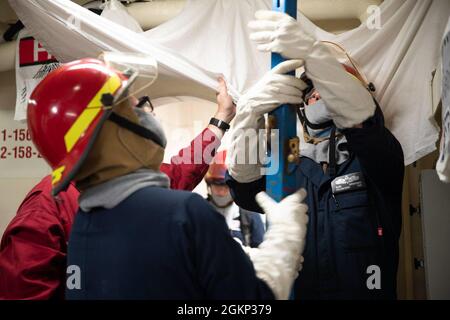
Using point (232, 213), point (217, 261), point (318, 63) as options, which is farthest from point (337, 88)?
point (232, 213)

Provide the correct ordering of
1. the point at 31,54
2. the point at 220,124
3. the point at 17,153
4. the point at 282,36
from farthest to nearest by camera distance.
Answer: the point at 17,153 < the point at 31,54 < the point at 220,124 < the point at 282,36

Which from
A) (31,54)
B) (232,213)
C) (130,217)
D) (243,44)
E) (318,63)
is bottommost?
(232,213)

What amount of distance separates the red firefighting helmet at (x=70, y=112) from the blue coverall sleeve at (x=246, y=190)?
0.72 m

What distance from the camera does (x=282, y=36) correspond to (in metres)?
1.41

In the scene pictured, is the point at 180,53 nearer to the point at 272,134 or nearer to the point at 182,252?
the point at 272,134

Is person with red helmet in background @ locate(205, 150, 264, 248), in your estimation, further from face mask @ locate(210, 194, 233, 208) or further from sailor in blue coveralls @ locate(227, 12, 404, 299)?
sailor in blue coveralls @ locate(227, 12, 404, 299)

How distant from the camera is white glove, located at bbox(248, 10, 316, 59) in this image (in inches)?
55.8

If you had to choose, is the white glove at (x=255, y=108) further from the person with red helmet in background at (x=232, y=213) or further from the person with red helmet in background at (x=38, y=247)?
the person with red helmet in background at (x=232, y=213)

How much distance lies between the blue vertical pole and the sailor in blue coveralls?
50mm

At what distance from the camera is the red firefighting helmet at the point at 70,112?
115 cm

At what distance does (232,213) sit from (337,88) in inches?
87.5

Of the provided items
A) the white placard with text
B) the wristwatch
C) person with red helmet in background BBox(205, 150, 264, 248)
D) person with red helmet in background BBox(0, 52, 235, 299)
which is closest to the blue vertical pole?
the wristwatch

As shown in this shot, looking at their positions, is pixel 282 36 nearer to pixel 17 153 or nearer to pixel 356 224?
pixel 356 224

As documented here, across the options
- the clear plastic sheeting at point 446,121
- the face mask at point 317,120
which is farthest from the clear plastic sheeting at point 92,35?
the clear plastic sheeting at point 446,121
